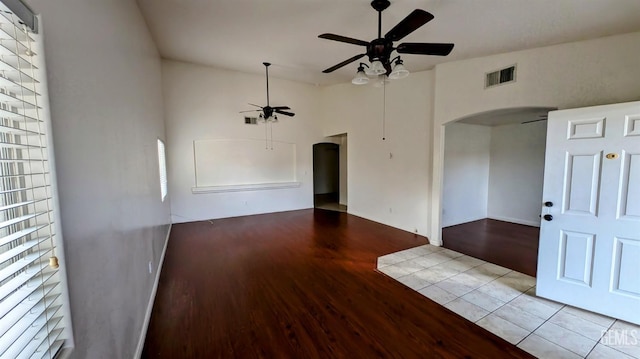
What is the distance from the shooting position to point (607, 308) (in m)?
2.54

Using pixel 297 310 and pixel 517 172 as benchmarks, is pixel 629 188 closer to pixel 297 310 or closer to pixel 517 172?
pixel 297 310

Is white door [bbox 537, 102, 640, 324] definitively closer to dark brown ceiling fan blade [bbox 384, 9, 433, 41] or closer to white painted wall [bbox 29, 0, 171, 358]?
dark brown ceiling fan blade [bbox 384, 9, 433, 41]

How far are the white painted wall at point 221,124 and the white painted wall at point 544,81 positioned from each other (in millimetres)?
4003

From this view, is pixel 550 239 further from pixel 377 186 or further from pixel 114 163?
pixel 114 163

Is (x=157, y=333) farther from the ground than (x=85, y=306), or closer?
closer

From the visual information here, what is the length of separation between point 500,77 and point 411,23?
2.44 metres

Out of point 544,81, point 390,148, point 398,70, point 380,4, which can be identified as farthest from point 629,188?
point 390,148

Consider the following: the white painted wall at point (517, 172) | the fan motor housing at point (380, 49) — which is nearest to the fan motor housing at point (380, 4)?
the fan motor housing at point (380, 49)

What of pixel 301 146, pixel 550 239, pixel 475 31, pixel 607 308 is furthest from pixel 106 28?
pixel 301 146

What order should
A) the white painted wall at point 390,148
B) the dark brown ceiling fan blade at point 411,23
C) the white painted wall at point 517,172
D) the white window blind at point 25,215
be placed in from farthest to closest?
the white painted wall at point 517,172 < the white painted wall at point 390,148 < the dark brown ceiling fan blade at point 411,23 < the white window blind at point 25,215

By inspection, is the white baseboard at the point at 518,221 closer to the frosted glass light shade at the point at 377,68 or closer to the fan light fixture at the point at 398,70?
the fan light fixture at the point at 398,70

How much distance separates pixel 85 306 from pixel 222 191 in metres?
5.62

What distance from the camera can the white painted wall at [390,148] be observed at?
504 centimetres

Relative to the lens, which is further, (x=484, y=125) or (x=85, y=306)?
(x=484, y=125)
